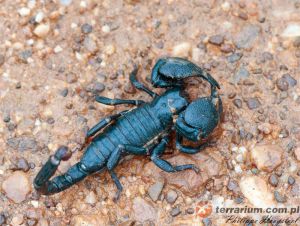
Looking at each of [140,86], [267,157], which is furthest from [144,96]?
[267,157]

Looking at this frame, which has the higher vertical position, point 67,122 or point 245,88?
point 67,122

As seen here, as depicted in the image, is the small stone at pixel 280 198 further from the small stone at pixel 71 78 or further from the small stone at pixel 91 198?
the small stone at pixel 71 78

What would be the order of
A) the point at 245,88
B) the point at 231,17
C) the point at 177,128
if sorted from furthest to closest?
1. the point at 231,17
2. the point at 245,88
3. the point at 177,128

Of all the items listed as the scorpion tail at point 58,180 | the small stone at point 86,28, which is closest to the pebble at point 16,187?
the scorpion tail at point 58,180

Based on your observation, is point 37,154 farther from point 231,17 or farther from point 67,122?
point 231,17

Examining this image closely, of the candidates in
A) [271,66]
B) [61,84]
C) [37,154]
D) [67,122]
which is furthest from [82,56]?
[271,66]

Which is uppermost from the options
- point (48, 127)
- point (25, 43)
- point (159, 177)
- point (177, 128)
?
Result: point (25, 43)
